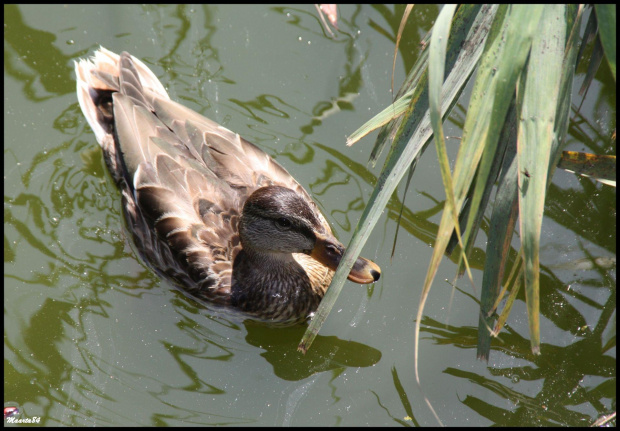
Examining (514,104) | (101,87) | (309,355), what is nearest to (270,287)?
(309,355)

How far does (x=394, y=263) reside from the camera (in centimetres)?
419

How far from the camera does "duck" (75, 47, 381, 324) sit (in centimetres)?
368

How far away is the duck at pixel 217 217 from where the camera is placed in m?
3.68

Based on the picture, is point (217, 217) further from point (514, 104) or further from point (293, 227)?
point (514, 104)

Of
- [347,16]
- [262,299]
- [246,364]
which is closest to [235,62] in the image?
Answer: [347,16]

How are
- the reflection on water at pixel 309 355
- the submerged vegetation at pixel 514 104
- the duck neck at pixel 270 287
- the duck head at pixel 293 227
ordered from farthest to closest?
the duck neck at pixel 270 287 < the reflection on water at pixel 309 355 < the duck head at pixel 293 227 < the submerged vegetation at pixel 514 104

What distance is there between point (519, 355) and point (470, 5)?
7.23 feet

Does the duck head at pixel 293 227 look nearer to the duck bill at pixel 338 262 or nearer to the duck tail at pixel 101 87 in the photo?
the duck bill at pixel 338 262

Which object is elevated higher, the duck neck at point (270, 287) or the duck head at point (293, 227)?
the duck head at point (293, 227)

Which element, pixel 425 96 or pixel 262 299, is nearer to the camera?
pixel 425 96

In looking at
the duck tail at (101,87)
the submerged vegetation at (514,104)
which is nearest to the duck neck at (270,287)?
the duck tail at (101,87)

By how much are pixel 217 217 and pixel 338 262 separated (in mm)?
876

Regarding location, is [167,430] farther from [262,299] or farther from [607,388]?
[607,388]

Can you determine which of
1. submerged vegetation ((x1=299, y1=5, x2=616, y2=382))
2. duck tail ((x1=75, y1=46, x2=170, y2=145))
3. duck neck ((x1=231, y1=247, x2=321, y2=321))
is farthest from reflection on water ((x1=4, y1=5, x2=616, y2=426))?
submerged vegetation ((x1=299, y1=5, x2=616, y2=382))
